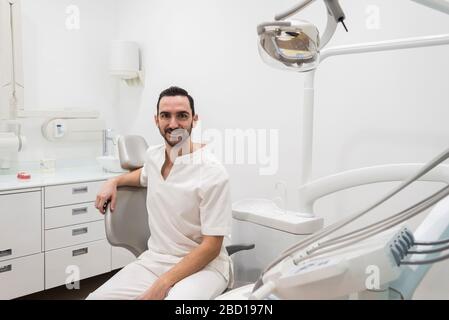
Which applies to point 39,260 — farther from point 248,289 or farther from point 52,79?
point 248,289

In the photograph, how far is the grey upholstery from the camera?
4.91ft

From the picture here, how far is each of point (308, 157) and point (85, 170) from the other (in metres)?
1.93

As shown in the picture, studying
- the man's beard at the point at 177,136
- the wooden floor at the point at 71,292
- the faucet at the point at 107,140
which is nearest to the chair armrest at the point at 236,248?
the man's beard at the point at 177,136

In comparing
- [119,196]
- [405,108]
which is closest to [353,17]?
[405,108]

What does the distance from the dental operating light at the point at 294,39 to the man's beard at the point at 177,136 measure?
2.70 feet

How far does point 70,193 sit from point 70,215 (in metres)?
0.15

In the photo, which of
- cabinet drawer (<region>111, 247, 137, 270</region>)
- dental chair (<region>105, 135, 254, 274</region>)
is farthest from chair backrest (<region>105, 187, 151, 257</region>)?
cabinet drawer (<region>111, 247, 137, 270</region>)

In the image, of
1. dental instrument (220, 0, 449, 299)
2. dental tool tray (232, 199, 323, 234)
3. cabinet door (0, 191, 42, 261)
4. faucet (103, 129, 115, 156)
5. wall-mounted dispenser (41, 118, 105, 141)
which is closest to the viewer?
dental instrument (220, 0, 449, 299)

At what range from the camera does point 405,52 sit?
5.59 ft

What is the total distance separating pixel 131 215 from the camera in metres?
1.56

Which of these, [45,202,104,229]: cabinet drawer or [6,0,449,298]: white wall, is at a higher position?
[6,0,449,298]: white wall

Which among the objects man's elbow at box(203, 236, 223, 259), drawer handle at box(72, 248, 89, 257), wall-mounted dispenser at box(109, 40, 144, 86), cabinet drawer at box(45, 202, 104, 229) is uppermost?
wall-mounted dispenser at box(109, 40, 144, 86)

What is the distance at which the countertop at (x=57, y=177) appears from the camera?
222cm

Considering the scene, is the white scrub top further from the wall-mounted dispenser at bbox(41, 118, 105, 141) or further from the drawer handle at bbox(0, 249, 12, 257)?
the wall-mounted dispenser at bbox(41, 118, 105, 141)
